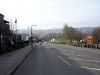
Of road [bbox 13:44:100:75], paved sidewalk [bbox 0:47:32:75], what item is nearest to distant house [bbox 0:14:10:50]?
paved sidewalk [bbox 0:47:32:75]

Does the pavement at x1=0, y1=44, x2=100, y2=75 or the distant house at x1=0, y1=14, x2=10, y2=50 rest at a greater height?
the distant house at x1=0, y1=14, x2=10, y2=50

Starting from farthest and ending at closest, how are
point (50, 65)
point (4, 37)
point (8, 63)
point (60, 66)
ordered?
point (4, 37), point (8, 63), point (50, 65), point (60, 66)

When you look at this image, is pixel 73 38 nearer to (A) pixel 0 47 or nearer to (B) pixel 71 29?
(B) pixel 71 29

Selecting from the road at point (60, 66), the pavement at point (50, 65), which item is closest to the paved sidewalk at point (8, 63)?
the pavement at point (50, 65)

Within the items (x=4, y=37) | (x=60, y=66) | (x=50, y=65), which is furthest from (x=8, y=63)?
(x=4, y=37)

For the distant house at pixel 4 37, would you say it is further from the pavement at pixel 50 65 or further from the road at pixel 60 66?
the road at pixel 60 66

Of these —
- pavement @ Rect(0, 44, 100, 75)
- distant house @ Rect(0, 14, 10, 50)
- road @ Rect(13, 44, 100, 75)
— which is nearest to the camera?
road @ Rect(13, 44, 100, 75)

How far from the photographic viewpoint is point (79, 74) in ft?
48.0

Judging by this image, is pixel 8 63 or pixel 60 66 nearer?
pixel 60 66

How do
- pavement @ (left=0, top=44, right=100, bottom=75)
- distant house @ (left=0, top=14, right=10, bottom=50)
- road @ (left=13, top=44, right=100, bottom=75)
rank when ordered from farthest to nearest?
distant house @ (left=0, top=14, right=10, bottom=50)
pavement @ (left=0, top=44, right=100, bottom=75)
road @ (left=13, top=44, right=100, bottom=75)

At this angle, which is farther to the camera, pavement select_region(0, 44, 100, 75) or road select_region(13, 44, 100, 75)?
pavement select_region(0, 44, 100, 75)

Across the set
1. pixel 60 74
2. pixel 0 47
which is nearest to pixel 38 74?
pixel 60 74

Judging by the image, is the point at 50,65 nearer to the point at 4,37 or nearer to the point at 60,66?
the point at 60,66

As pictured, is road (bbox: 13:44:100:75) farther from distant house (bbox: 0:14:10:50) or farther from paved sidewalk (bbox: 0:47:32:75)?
distant house (bbox: 0:14:10:50)
